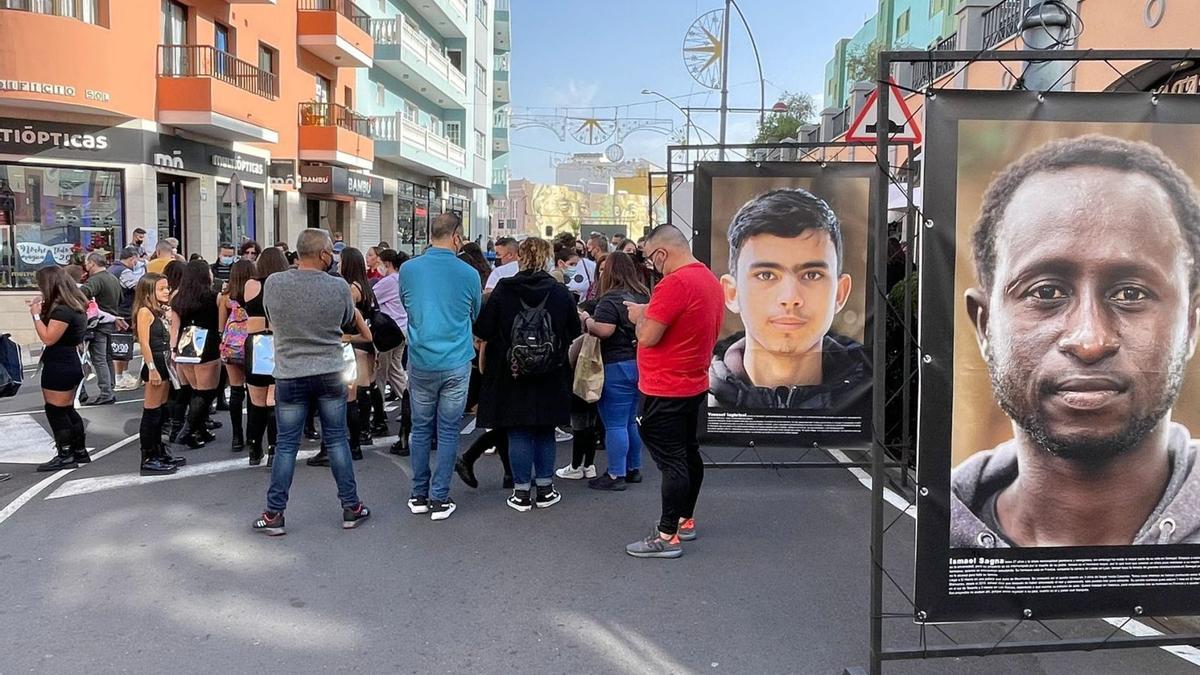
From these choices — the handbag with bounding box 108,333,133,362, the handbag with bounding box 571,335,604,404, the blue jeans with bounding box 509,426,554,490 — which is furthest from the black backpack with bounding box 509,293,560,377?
the handbag with bounding box 108,333,133,362

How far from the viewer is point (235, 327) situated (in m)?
7.43

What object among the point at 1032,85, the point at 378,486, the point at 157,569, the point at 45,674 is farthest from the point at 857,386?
the point at 45,674

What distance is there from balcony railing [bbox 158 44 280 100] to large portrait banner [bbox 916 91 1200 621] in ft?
58.2

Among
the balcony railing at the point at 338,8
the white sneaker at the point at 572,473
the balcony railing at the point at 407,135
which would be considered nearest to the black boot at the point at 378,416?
the white sneaker at the point at 572,473

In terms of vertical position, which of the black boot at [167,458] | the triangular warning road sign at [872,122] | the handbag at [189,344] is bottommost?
the black boot at [167,458]

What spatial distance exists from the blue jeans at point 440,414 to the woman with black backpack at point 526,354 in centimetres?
22

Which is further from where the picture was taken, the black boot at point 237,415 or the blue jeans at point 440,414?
the black boot at point 237,415

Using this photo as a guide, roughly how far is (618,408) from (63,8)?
13.9 metres

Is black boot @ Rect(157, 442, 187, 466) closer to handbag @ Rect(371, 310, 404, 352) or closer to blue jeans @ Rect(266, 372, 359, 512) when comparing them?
handbag @ Rect(371, 310, 404, 352)

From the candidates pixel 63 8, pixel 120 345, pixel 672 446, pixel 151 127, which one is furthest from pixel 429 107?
pixel 672 446

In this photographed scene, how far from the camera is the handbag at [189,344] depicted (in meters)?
7.43

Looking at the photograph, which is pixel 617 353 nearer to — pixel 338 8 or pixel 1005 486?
pixel 1005 486

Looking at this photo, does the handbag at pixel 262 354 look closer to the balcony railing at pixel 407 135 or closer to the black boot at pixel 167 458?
the black boot at pixel 167 458

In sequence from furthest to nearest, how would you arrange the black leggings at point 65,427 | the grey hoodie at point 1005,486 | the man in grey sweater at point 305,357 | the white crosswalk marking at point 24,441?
the white crosswalk marking at point 24,441 → the black leggings at point 65,427 → the man in grey sweater at point 305,357 → the grey hoodie at point 1005,486
